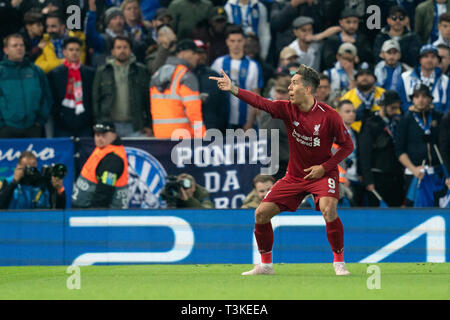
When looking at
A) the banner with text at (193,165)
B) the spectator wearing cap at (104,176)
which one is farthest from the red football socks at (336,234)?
the spectator wearing cap at (104,176)

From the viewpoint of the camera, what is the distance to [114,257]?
1345 cm

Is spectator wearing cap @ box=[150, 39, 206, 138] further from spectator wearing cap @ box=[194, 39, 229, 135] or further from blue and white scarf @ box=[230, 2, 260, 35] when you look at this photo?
blue and white scarf @ box=[230, 2, 260, 35]

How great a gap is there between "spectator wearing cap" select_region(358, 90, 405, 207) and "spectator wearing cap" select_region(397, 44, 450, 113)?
0.51 metres

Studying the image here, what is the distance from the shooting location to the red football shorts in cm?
945

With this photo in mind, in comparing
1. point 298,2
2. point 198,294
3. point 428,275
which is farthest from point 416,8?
point 198,294

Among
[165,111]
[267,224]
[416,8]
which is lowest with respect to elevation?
[267,224]

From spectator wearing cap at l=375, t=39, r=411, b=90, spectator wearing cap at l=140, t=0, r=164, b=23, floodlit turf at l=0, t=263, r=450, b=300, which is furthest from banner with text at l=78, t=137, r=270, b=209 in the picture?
spectator wearing cap at l=140, t=0, r=164, b=23

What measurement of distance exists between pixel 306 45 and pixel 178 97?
307 cm

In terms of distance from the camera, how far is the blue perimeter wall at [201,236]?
43.0ft

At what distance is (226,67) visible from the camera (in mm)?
15648

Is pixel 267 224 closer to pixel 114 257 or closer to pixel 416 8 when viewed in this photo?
pixel 114 257

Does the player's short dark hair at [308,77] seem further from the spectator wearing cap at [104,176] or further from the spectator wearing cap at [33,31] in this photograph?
the spectator wearing cap at [33,31]

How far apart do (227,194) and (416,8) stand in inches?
207

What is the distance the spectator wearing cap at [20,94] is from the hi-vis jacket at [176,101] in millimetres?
1782
